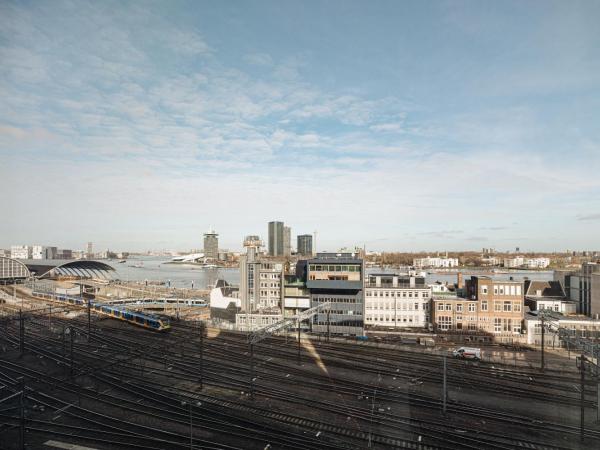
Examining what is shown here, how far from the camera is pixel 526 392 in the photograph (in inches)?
875

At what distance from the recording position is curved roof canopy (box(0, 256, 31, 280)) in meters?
84.6

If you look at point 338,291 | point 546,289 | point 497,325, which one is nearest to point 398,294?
point 338,291

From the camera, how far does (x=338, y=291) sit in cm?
3906

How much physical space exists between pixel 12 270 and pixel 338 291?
272ft

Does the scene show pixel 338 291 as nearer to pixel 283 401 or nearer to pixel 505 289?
pixel 505 289

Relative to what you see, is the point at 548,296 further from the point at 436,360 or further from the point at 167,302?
the point at 167,302

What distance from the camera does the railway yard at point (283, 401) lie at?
54.9 ft

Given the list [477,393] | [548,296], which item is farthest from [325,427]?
[548,296]

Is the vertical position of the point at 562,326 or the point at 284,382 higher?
the point at 562,326

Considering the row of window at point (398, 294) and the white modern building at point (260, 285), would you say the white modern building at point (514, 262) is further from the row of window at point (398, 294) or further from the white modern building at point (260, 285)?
the white modern building at point (260, 285)

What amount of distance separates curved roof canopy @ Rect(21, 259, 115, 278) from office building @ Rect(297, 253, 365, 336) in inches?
2987

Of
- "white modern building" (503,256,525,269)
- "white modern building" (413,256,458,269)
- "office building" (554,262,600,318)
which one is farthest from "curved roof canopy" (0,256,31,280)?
"white modern building" (503,256,525,269)

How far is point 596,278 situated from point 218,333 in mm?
37495

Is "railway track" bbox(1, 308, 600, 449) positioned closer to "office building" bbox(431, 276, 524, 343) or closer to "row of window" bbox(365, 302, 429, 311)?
"row of window" bbox(365, 302, 429, 311)
